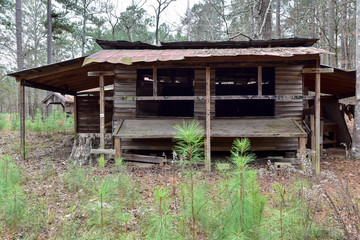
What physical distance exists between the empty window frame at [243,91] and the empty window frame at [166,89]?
1.41 m

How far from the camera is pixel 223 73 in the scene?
9000 mm

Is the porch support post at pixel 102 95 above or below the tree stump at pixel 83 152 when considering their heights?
above

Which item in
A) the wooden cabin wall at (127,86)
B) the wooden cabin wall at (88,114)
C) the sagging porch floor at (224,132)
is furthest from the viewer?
the wooden cabin wall at (88,114)

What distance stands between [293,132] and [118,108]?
552 centimetres

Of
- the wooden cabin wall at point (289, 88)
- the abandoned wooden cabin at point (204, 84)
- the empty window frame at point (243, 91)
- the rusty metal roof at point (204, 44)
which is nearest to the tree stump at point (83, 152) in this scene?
the abandoned wooden cabin at point (204, 84)

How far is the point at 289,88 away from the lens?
7109 mm

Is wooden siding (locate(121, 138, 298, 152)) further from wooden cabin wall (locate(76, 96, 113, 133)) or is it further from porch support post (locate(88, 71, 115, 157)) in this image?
wooden cabin wall (locate(76, 96, 113, 133))

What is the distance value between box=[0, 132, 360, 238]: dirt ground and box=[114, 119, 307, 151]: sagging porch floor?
93cm

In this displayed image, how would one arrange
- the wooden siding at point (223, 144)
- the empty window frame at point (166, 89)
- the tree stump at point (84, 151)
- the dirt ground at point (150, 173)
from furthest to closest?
1. the empty window frame at point (166, 89)
2. the wooden siding at point (223, 144)
3. the tree stump at point (84, 151)
4. the dirt ground at point (150, 173)

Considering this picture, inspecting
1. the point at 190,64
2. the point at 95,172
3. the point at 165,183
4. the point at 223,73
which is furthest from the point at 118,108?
the point at 223,73

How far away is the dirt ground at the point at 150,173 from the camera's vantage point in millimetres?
3749

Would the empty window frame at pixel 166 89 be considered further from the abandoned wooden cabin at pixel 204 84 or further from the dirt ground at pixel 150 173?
the dirt ground at pixel 150 173

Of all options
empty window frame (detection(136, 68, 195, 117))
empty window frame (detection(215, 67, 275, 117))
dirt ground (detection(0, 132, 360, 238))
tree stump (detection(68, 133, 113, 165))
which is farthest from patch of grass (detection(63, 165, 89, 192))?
empty window frame (detection(215, 67, 275, 117))

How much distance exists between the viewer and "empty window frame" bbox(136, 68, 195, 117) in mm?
8125
